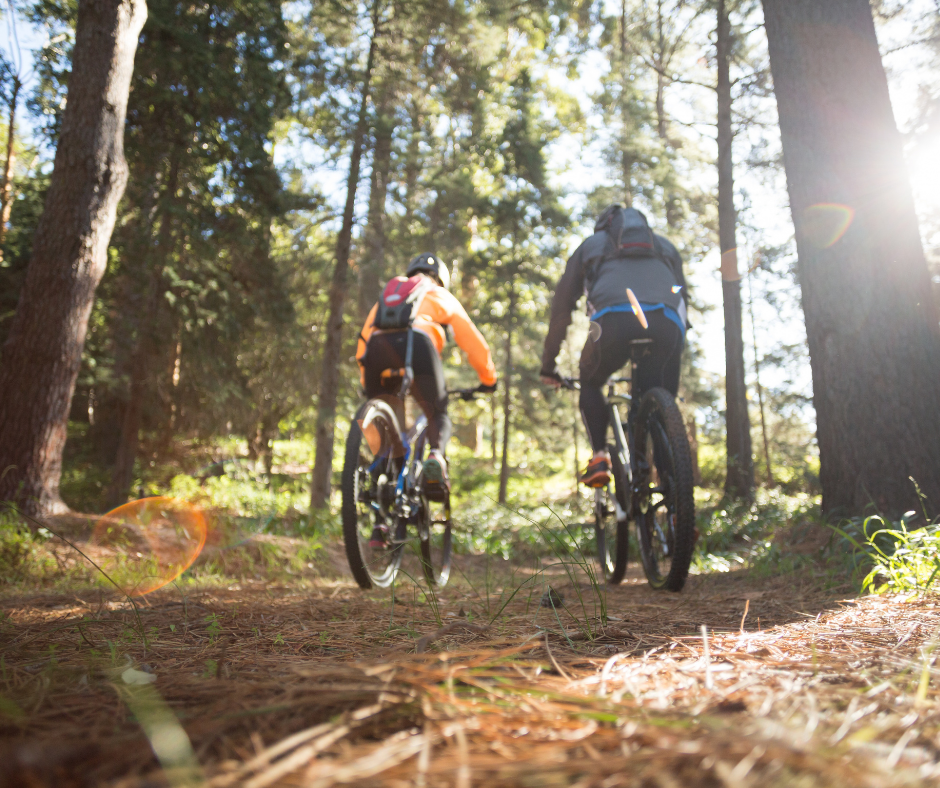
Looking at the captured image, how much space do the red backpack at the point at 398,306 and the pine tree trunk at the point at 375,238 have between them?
7360 mm

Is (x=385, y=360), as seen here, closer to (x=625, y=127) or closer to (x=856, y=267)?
(x=856, y=267)

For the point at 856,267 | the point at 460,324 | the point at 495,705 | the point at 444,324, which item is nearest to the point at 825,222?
the point at 856,267

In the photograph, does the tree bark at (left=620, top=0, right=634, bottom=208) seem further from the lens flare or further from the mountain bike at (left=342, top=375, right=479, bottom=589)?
the mountain bike at (left=342, top=375, right=479, bottom=589)

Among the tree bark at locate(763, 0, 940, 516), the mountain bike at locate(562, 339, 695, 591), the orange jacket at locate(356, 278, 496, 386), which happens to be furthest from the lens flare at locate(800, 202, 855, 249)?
the orange jacket at locate(356, 278, 496, 386)

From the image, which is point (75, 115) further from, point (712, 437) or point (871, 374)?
point (712, 437)

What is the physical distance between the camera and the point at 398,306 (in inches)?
146

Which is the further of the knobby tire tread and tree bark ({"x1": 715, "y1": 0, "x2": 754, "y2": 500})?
tree bark ({"x1": 715, "y1": 0, "x2": 754, "y2": 500})

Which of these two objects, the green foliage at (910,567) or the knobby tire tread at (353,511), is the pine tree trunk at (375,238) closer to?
the knobby tire tread at (353,511)

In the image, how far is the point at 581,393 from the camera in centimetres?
357

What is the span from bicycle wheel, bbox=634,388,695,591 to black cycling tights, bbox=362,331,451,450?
134 centimetres

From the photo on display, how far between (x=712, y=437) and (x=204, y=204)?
51.2 feet

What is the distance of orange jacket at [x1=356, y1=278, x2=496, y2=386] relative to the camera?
383 cm

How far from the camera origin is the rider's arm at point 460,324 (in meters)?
3.96

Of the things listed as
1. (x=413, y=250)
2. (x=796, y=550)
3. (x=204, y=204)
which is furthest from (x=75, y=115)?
(x=413, y=250)
